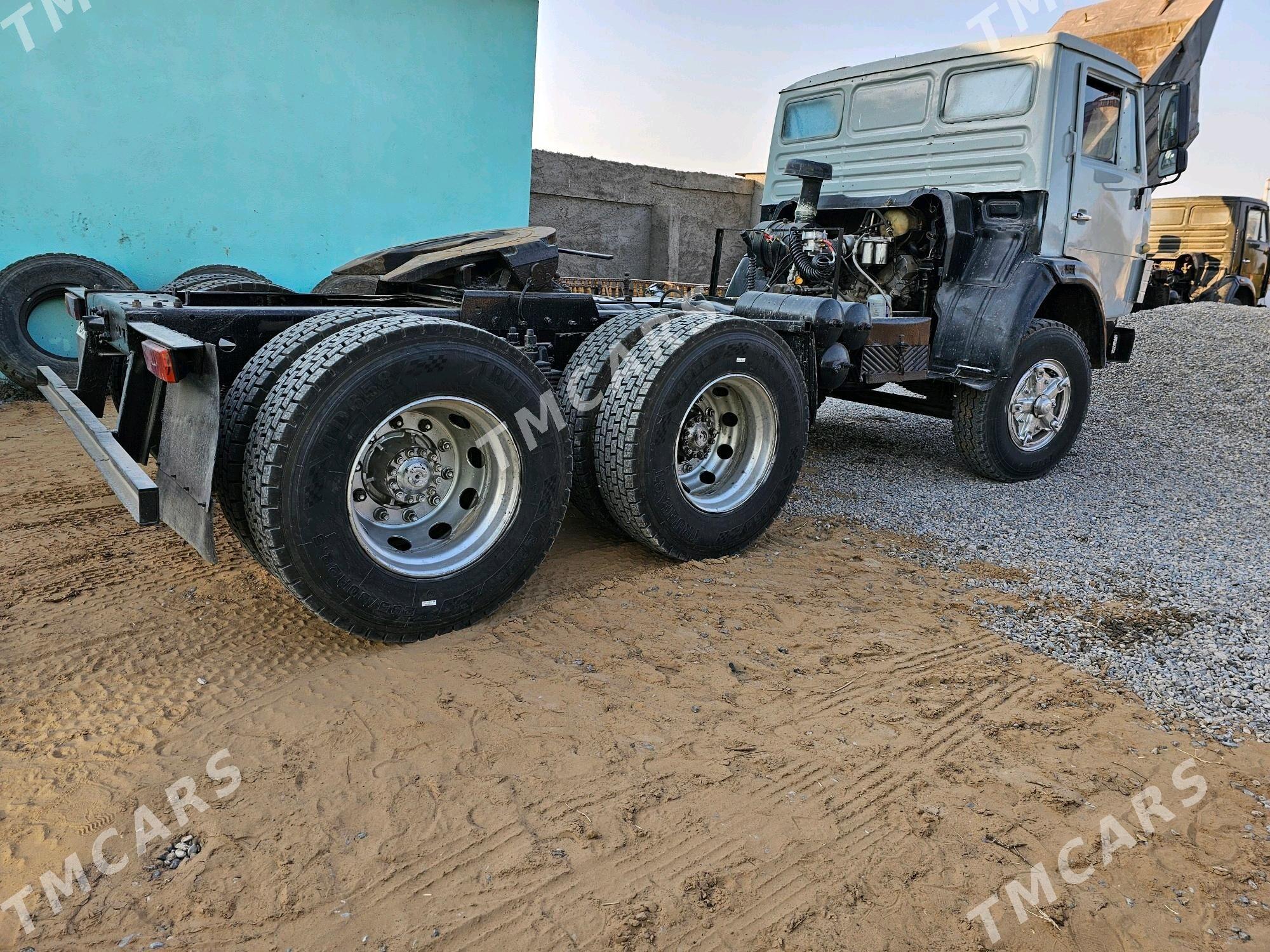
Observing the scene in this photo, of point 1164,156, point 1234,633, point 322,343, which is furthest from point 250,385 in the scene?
point 1164,156

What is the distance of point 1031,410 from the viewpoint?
6145 millimetres

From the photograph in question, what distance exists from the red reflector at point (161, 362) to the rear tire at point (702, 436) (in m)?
1.75

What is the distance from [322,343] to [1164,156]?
20.7ft

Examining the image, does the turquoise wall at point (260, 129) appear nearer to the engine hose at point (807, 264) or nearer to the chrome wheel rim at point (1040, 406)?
the engine hose at point (807, 264)

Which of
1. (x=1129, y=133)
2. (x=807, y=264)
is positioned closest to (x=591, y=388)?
(x=807, y=264)

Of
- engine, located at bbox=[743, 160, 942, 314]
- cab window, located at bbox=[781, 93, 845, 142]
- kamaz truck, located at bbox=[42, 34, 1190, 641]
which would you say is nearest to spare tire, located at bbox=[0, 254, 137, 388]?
kamaz truck, located at bbox=[42, 34, 1190, 641]

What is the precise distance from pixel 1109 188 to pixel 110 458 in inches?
→ 253

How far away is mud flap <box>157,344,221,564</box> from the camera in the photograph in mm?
2814

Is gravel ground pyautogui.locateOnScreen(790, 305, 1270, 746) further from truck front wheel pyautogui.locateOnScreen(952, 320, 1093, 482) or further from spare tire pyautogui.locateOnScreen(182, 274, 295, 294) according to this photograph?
spare tire pyautogui.locateOnScreen(182, 274, 295, 294)

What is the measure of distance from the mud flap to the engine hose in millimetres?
3988

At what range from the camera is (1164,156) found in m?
6.36

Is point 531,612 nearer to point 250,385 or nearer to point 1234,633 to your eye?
point 250,385
